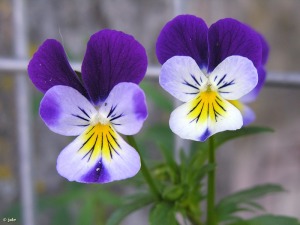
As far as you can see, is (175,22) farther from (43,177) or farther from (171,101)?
(43,177)

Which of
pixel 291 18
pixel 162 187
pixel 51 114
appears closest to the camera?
pixel 51 114

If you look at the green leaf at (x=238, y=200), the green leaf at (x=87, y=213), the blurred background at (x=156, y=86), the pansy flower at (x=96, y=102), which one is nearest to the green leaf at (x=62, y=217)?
the blurred background at (x=156, y=86)

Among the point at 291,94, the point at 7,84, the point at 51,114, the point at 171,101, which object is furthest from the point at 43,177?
the point at 51,114

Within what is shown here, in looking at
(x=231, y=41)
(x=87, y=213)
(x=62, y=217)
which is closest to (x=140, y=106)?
(x=231, y=41)

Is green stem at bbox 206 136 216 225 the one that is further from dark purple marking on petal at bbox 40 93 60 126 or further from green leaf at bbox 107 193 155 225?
dark purple marking on petal at bbox 40 93 60 126

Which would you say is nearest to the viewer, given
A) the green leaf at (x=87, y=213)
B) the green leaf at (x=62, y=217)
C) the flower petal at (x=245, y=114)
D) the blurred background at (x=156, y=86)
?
the flower petal at (x=245, y=114)

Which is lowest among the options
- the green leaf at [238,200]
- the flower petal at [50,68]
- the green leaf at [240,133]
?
the green leaf at [238,200]

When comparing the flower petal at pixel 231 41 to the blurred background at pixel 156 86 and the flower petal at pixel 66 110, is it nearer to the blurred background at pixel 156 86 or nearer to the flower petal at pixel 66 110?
the flower petal at pixel 66 110

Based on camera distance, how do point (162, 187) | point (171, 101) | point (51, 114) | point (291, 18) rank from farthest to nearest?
point (291, 18), point (171, 101), point (162, 187), point (51, 114)
